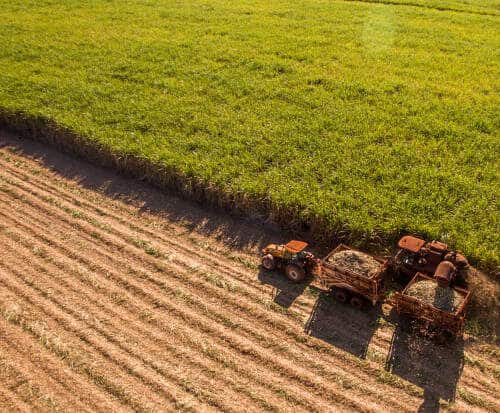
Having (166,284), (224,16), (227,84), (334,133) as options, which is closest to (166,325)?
(166,284)

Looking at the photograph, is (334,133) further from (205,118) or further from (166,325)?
(166,325)

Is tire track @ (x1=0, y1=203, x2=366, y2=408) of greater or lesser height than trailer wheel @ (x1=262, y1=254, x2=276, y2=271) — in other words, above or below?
below

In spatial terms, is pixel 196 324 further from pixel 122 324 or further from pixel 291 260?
pixel 291 260

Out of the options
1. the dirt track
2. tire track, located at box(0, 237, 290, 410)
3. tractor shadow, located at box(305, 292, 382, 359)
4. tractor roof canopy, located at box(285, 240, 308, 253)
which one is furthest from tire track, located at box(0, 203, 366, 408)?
tractor roof canopy, located at box(285, 240, 308, 253)

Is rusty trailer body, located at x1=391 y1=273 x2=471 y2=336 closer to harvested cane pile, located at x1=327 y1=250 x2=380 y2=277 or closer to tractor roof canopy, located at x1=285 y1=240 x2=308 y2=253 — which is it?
harvested cane pile, located at x1=327 y1=250 x2=380 y2=277

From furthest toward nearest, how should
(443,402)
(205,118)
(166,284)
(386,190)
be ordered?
(205,118) → (386,190) → (166,284) → (443,402)

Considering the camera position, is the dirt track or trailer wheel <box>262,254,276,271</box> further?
trailer wheel <box>262,254,276,271</box>

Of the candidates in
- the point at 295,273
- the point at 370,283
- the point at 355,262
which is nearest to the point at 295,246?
the point at 295,273
